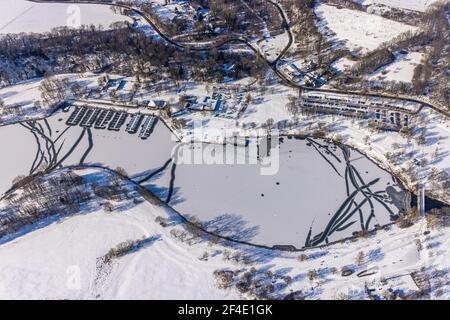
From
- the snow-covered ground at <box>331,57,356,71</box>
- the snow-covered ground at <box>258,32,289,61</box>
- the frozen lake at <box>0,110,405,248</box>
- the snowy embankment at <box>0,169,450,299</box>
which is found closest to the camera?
the snowy embankment at <box>0,169,450,299</box>

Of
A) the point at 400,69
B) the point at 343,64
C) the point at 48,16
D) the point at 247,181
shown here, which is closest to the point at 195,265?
the point at 247,181

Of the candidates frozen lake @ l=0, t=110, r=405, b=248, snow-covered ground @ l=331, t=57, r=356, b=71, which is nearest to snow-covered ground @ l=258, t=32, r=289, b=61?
snow-covered ground @ l=331, t=57, r=356, b=71

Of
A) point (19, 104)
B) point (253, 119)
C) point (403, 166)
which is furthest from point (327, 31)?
point (19, 104)

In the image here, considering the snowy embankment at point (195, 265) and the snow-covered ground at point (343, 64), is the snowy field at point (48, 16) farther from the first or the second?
the snowy embankment at point (195, 265)

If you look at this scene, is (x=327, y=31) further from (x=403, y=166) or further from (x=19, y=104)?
(x=19, y=104)

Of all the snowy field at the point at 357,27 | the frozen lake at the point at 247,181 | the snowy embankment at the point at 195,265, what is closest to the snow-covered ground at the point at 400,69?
the snowy field at the point at 357,27

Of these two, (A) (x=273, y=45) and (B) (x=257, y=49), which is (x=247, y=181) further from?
(A) (x=273, y=45)

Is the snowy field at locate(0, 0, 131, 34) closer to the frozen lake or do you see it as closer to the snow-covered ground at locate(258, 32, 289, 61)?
the frozen lake
